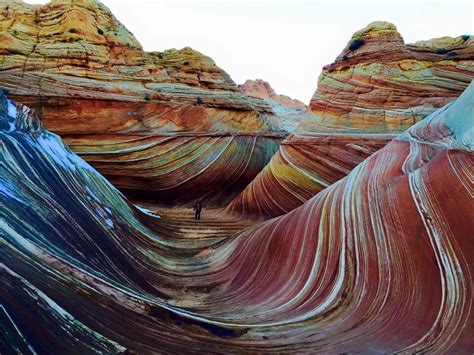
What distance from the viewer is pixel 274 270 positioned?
6.09 m

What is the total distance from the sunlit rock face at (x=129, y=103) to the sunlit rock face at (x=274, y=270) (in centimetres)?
607

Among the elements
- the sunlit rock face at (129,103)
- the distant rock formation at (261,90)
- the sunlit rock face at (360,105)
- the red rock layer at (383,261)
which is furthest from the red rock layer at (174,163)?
the distant rock formation at (261,90)

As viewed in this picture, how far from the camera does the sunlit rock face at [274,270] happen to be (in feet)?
11.6

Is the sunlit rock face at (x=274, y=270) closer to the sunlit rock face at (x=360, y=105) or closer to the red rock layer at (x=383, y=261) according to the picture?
the red rock layer at (x=383, y=261)

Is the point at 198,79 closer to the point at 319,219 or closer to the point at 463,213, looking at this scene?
the point at 319,219

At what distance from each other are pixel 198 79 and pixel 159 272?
11.6m

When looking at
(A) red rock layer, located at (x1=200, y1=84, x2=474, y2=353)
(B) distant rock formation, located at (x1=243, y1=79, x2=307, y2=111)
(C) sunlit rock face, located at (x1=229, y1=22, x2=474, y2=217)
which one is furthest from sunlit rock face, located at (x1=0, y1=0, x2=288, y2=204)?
(B) distant rock formation, located at (x1=243, y1=79, x2=307, y2=111)

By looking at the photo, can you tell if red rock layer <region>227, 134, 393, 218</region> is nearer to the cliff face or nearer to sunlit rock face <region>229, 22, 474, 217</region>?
sunlit rock face <region>229, 22, 474, 217</region>

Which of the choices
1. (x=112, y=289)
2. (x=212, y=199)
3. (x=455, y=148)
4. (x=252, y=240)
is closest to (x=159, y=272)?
(x=252, y=240)

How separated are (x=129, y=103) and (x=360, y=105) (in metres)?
7.87

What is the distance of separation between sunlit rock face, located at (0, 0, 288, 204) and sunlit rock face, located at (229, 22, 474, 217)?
10.0ft

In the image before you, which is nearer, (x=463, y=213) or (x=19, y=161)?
(x=463, y=213)

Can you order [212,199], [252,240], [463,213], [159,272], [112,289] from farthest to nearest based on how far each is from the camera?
[212,199]
[252,240]
[159,272]
[463,213]
[112,289]

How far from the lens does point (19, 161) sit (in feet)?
20.4
